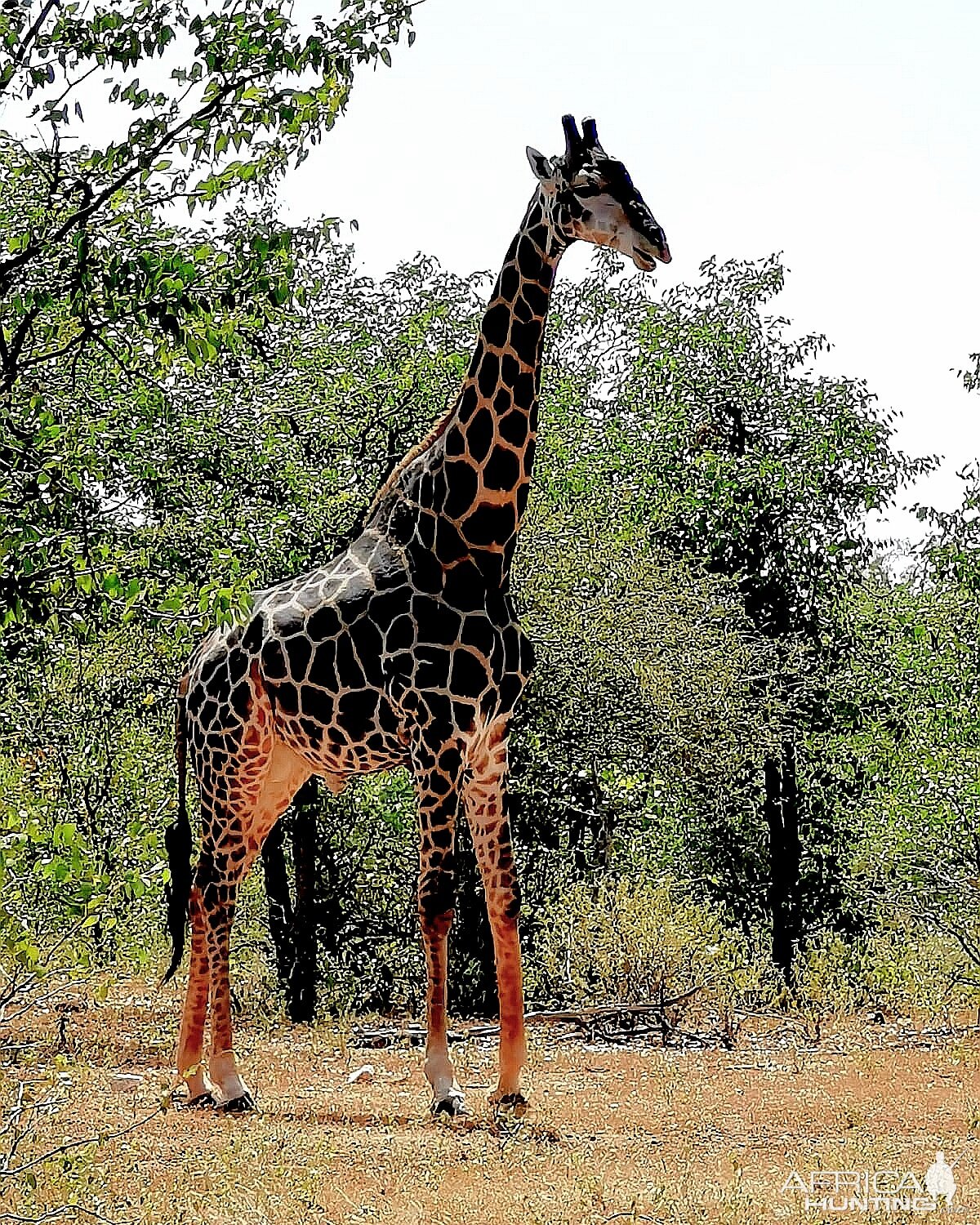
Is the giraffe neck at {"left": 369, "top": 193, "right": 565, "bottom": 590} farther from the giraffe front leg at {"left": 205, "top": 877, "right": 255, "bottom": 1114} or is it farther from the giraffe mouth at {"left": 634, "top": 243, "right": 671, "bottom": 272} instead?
the giraffe front leg at {"left": 205, "top": 877, "right": 255, "bottom": 1114}

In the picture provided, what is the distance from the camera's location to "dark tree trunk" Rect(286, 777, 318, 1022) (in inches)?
426

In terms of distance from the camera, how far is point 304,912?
1077 cm

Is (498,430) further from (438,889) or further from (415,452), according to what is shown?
(438,889)

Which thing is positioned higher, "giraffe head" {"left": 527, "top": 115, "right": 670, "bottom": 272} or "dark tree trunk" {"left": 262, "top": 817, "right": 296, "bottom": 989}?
"giraffe head" {"left": 527, "top": 115, "right": 670, "bottom": 272}

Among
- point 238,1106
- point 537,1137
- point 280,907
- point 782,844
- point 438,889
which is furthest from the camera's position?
point 782,844

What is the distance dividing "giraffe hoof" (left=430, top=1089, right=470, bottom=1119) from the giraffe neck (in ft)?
8.52

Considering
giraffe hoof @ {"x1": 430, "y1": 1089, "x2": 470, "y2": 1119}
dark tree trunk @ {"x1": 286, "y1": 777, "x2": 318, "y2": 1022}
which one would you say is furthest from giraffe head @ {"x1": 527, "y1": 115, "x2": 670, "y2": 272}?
dark tree trunk @ {"x1": 286, "y1": 777, "x2": 318, "y2": 1022}

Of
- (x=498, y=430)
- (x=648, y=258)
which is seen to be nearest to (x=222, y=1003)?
(x=498, y=430)

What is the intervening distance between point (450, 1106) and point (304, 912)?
3765 millimetres

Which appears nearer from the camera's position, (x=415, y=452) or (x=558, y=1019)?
(x=415, y=452)

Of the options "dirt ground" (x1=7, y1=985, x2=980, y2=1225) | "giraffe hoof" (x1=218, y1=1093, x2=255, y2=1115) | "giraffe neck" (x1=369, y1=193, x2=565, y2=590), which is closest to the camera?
"dirt ground" (x1=7, y1=985, x2=980, y2=1225)

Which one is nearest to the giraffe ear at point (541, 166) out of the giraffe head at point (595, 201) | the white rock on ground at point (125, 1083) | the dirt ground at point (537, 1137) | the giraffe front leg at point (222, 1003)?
the giraffe head at point (595, 201)

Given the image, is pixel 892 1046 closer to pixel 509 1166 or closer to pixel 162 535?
pixel 509 1166

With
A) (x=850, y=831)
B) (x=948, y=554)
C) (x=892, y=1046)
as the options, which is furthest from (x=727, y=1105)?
(x=850, y=831)
